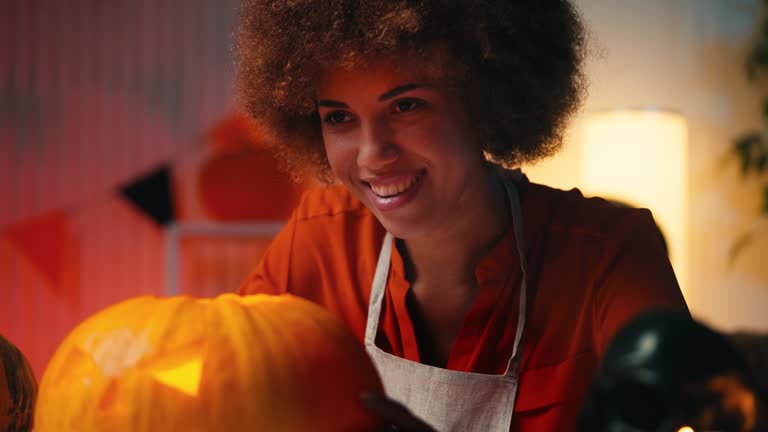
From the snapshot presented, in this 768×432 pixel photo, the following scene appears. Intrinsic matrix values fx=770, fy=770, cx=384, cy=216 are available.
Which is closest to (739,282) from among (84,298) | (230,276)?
(230,276)

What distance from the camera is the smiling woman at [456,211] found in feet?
2.89

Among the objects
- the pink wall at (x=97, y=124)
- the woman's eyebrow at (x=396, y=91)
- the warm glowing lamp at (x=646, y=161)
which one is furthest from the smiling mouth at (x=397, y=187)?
the pink wall at (x=97, y=124)

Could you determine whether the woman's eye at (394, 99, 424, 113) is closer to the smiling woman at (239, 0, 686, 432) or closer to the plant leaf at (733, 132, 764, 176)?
the smiling woman at (239, 0, 686, 432)

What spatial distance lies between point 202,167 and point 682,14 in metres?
1.96

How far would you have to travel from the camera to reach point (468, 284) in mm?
1064

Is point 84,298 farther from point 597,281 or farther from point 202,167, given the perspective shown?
point 597,281

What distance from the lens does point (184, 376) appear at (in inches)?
21.0

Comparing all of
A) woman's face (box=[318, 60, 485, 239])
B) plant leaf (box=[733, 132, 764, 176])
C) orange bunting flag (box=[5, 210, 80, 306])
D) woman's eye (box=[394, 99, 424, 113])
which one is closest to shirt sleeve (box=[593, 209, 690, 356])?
woman's face (box=[318, 60, 485, 239])

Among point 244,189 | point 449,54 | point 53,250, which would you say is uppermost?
point 449,54

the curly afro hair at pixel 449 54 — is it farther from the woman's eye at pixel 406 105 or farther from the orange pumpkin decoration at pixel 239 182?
the orange pumpkin decoration at pixel 239 182

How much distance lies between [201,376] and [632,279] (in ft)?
1.92

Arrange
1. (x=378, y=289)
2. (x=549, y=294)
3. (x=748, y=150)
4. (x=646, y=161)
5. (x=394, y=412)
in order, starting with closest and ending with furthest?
1. (x=394, y=412)
2. (x=549, y=294)
3. (x=378, y=289)
4. (x=646, y=161)
5. (x=748, y=150)

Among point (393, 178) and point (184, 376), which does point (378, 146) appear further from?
point (184, 376)

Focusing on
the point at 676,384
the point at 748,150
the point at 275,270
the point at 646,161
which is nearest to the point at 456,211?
the point at 275,270
